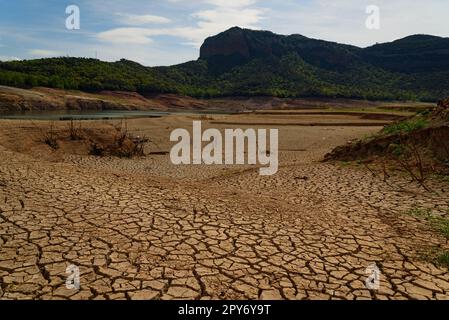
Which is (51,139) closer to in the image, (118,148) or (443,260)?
(118,148)

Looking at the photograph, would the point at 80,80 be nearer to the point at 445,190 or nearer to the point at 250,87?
the point at 250,87

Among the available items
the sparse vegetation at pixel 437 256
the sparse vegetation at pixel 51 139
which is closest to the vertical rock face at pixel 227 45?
the sparse vegetation at pixel 51 139

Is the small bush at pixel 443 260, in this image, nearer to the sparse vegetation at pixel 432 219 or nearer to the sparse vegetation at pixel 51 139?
the sparse vegetation at pixel 432 219

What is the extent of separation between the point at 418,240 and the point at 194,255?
303cm

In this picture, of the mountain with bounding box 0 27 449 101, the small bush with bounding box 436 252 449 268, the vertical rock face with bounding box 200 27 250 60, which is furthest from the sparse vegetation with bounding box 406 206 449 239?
the vertical rock face with bounding box 200 27 250 60

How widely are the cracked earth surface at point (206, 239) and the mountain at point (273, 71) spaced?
5482 cm

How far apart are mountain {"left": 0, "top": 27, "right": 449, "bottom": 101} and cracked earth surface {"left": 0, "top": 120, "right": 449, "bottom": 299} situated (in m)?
54.8

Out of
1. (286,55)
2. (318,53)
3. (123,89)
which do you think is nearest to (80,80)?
(123,89)

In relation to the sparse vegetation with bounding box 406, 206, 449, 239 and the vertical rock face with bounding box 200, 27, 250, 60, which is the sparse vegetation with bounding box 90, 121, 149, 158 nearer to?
the sparse vegetation with bounding box 406, 206, 449, 239

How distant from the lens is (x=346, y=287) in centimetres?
346

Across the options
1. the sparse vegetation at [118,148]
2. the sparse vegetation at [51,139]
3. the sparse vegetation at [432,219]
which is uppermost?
the sparse vegetation at [51,139]

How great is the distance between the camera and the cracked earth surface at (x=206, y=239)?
3.42m

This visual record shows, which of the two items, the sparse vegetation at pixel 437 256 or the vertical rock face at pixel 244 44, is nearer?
the sparse vegetation at pixel 437 256

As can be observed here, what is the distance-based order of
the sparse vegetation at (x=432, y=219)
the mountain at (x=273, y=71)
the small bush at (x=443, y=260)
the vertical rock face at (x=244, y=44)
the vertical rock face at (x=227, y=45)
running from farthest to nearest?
the vertical rock face at (x=227, y=45), the vertical rock face at (x=244, y=44), the mountain at (x=273, y=71), the sparse vegetation at (x=432, y=219), the small bush at (x=443, y=260)
